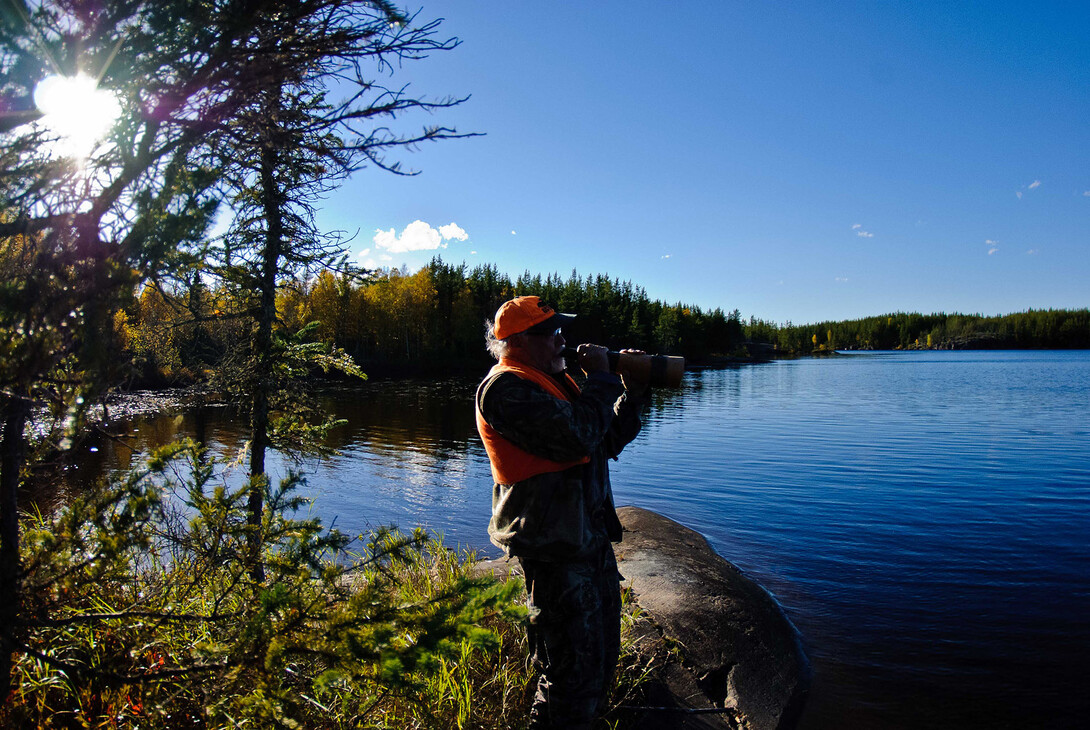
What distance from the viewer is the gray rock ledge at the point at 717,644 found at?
179 inches

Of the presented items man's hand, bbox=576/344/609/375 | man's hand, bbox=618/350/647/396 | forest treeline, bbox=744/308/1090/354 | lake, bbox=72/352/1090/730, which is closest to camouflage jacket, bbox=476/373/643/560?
man's hand, bbox=576/344/609/375

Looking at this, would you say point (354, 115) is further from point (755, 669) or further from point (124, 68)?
point (755, 669)

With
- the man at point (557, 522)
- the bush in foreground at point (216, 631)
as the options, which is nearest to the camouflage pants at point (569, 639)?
the man at point (557, 522)

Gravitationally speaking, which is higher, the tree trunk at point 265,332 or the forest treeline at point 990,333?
the forest treeline at point 990,333

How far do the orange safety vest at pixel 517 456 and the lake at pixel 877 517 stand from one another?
183cm

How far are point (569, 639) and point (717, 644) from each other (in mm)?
2715

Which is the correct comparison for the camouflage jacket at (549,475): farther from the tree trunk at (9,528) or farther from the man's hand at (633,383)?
the tree trunk at (9,528)

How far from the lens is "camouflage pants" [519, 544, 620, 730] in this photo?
3.08 m

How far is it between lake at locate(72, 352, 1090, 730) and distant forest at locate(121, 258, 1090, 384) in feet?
4.79

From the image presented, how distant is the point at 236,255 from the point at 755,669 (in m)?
6.54

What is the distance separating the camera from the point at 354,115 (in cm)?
266

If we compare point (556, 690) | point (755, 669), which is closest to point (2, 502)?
point (556, 690)

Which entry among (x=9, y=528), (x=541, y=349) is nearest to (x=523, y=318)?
(x=541, y=349)

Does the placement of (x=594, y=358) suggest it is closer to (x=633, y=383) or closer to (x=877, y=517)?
(x=633, y=383)
